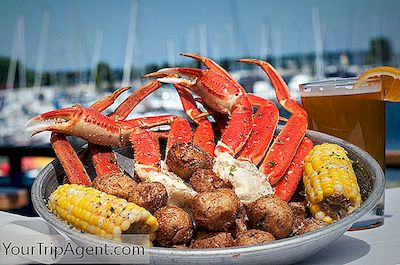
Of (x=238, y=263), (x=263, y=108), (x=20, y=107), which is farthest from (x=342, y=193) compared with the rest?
(x=20, y=107)

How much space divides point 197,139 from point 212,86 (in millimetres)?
163

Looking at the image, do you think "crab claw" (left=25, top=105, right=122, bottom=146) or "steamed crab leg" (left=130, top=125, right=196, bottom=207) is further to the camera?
"crab claw" (left=25, top=105, right=122, bottom=146)

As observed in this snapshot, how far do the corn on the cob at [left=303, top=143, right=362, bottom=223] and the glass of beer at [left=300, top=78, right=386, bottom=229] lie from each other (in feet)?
0.92

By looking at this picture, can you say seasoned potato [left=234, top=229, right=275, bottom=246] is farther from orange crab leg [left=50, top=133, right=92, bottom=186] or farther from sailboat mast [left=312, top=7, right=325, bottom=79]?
sailboat mast [left=312, top=7, right=325, bottom=79]

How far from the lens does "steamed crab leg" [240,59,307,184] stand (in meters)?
1.43

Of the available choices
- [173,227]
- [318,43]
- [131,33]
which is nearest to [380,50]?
[318,43]

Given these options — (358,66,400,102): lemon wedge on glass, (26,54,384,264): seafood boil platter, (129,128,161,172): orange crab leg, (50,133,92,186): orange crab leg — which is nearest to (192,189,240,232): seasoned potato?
(26,54,384,264): seafood boil platter

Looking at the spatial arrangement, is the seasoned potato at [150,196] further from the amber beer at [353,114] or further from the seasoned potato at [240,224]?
the amber beer at [353,114]

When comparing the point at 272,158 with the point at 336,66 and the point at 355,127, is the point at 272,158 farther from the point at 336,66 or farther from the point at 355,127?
the point at 336,66

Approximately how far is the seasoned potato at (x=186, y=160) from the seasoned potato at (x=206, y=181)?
0.08 feet

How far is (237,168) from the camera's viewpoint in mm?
1308

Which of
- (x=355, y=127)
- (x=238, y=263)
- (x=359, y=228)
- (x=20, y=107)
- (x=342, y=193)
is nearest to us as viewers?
(x=238, y=263)

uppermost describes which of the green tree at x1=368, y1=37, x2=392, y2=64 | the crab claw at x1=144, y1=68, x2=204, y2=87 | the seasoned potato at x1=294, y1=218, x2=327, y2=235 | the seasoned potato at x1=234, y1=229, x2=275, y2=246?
the crab claw at x1=144, y1=68, x2=204, y2=87

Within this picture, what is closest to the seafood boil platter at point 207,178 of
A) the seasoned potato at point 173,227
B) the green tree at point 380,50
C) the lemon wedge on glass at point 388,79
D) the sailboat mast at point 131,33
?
the seasoned potato at point 173,227
